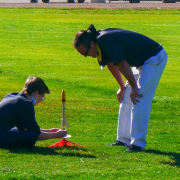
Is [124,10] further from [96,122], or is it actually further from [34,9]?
[96,122]

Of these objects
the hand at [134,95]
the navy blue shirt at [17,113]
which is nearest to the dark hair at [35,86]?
the navy blue shirt at [17,113]

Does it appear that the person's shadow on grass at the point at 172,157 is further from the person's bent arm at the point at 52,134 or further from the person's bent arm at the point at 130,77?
the person's bent arm at the point at 52,134

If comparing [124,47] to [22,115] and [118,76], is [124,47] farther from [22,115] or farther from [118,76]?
[22,115]

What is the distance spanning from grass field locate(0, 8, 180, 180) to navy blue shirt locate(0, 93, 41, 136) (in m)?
0.34

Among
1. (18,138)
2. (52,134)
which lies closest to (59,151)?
(52,134)

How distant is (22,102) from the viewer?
17.7 feet

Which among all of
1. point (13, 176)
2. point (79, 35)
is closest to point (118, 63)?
point (79, 35)

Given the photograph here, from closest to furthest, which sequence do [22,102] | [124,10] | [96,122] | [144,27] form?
[22,102] < [96,122] < [144,27] < [124,10]

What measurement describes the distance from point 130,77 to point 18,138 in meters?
1.65

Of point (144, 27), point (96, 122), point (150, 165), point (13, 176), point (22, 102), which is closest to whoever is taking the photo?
point (13, 176)

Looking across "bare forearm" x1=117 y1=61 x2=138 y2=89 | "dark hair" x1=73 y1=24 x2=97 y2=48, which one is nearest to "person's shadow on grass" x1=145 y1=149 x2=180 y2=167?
"bare forearm" x1=117 y1=61 x2=138 y2=89

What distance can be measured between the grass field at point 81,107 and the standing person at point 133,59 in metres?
0.45

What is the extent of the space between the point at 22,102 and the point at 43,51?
36.7 ft

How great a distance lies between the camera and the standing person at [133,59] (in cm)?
520
